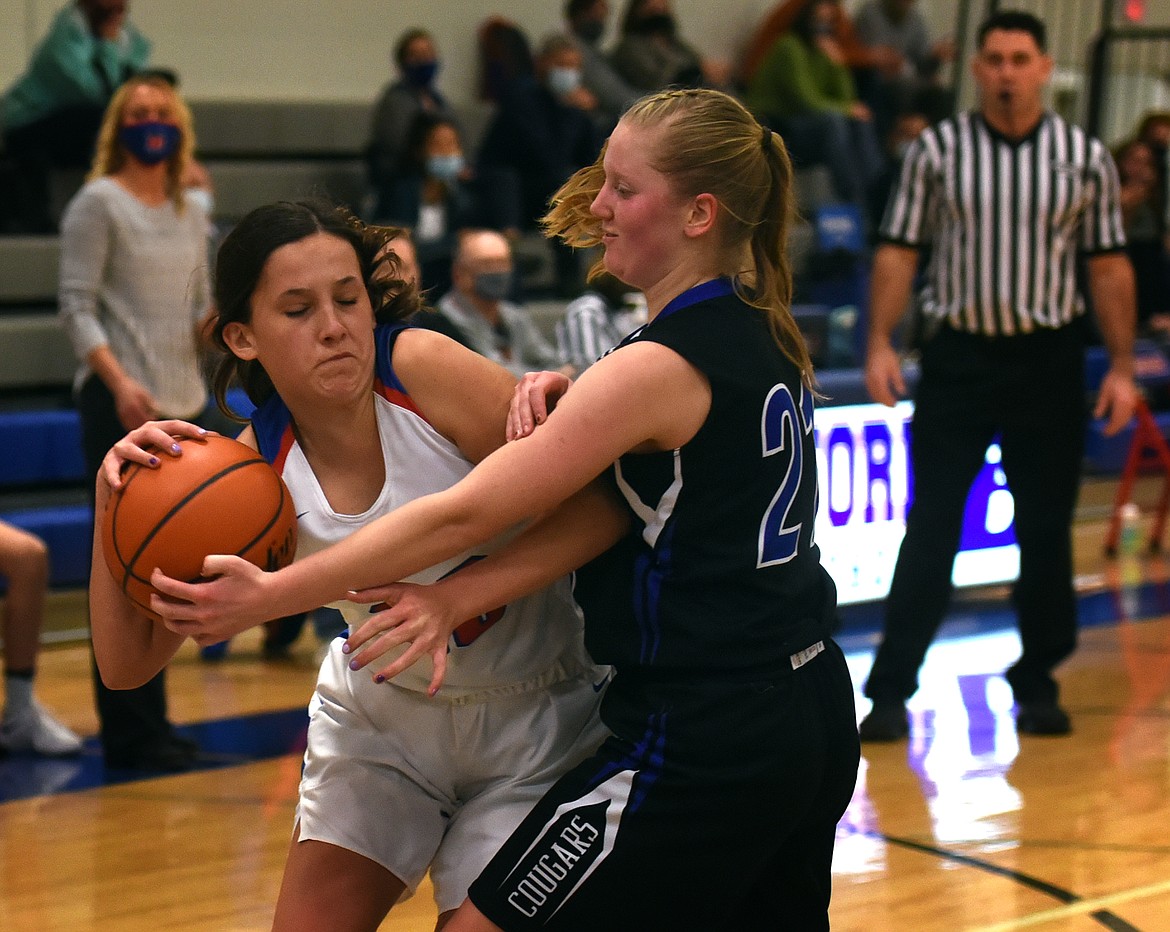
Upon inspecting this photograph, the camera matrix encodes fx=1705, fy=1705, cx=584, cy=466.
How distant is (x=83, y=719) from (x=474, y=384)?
3345 mm

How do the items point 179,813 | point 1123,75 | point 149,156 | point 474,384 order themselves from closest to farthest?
point 474,384 → point 179,813 → point 149,156 → point 1123,75

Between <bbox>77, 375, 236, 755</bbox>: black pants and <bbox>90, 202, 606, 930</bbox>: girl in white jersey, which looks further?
<bbox>77, 375, 236, 755</bbox>: black pants

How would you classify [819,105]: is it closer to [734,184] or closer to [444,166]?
[444,166]

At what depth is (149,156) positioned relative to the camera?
4.90 metres

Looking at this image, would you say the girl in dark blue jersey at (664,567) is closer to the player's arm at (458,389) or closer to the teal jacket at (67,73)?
the player's arm at (458,389)

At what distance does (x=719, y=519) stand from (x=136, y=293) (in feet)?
10.2

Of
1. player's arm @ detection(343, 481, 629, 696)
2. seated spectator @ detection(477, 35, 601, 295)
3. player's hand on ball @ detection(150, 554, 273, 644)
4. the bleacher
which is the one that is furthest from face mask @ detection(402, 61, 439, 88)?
player's hand on ball @ detection(150, 554, 273, 644)

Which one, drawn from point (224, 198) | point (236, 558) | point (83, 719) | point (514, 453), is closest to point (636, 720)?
point (514, 453)

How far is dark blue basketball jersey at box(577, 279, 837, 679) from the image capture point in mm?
2174

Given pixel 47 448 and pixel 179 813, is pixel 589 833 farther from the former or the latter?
pixel 47 448

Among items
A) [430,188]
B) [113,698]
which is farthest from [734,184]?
[430,188]

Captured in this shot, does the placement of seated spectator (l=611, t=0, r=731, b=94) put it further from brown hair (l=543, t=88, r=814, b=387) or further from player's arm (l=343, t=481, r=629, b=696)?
player's arm (l=343, t=481, r=629, b=696)

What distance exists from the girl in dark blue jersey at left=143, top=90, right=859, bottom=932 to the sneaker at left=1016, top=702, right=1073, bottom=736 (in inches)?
118

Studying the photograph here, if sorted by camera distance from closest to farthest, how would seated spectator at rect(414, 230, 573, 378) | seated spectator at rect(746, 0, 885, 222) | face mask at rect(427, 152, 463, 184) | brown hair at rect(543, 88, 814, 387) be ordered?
brown hair at rect(543, 88, 814, 387)
seated spectator at rect(414, 230, 573, 378)
face mask at rect(427, 152, 463, 184)
seated spectator at rect(746, 0, 885, 222)
